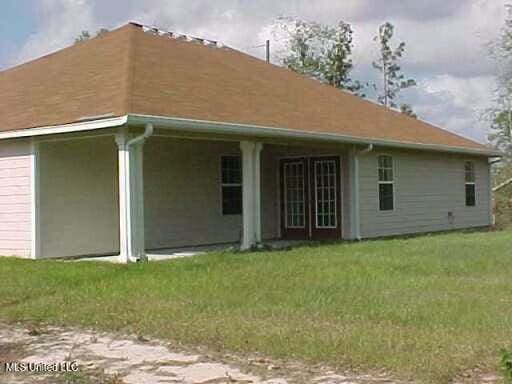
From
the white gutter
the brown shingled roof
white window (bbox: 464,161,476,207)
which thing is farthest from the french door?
white window (bbox: 464,161,476,207)

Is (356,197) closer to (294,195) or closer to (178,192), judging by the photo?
(294,195)

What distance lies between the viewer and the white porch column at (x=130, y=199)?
13.6 metres

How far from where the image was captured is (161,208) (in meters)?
17.2

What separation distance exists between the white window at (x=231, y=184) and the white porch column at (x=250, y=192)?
2.79 meters

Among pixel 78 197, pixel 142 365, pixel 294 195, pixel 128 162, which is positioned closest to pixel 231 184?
pixel 294 195

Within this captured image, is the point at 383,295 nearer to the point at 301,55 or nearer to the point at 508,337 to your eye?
the point at 508,337

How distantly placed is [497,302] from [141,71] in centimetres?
976

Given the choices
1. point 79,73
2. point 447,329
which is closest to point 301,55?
point 79,73

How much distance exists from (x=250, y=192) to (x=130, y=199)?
125 inches

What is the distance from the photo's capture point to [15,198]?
49.3 feet

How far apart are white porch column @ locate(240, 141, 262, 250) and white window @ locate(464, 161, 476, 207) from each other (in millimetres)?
10570

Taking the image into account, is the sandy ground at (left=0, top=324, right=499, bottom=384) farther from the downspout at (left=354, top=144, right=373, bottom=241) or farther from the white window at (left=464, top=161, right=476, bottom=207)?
the white window at (left=464, top=161, right=476, bottom=207)

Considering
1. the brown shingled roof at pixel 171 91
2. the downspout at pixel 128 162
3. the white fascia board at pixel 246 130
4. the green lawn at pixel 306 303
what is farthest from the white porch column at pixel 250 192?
the downspout at pixel 128 162

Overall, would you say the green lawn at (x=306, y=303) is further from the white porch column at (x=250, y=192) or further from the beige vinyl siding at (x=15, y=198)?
the white porch column at (x=250, y=192)
